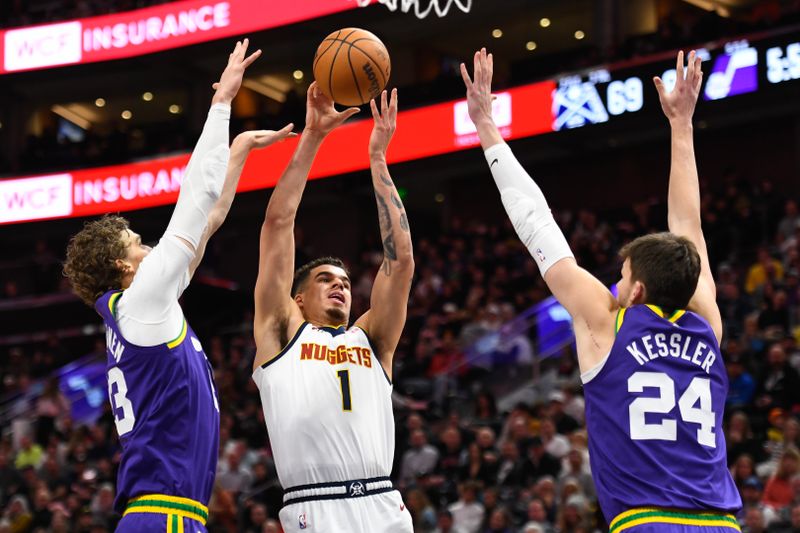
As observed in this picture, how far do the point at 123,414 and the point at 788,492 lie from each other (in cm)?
740

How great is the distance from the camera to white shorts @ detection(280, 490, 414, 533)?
17.7ft

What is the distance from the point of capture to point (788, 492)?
10.5 m

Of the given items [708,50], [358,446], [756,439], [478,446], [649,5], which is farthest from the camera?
[649,5]

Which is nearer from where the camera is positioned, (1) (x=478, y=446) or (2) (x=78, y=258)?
(2) (x=78, y=258)

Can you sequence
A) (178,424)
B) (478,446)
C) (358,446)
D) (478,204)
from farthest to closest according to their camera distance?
(478,204)
(478,446)
(358,446)
(178,424)

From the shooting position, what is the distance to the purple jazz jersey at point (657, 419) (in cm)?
414

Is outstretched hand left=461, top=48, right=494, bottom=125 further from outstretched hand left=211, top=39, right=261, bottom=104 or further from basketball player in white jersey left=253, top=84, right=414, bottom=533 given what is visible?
basketball player in white jersey left=253, top=84, right=414, bottom=533

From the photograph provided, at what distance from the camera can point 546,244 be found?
4.50m

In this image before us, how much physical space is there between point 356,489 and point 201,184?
171 centimetres

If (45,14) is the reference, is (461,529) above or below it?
below

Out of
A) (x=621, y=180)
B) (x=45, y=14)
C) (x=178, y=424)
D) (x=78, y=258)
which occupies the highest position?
(x=45, y=14)

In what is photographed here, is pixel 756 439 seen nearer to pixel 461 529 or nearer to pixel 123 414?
pixel 461 529

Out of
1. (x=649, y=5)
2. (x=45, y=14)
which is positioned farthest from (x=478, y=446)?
(x=45, y=14)

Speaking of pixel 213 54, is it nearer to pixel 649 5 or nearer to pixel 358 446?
pixel 649 5
